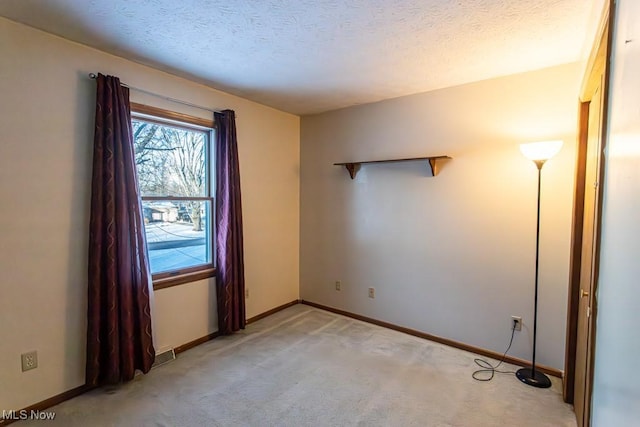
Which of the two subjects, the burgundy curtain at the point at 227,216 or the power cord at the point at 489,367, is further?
the burgundy curtain at the point at 227,216

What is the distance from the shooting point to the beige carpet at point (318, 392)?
2.09 meters

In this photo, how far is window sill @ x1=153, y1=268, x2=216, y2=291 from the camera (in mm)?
2810

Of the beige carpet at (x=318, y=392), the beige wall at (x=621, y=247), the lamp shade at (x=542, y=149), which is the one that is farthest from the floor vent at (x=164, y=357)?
the lamp shade at (x=542, y=149)

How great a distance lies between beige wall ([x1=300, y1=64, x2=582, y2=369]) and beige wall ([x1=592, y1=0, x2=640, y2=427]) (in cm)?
170

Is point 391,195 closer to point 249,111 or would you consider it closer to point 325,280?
point 325,280

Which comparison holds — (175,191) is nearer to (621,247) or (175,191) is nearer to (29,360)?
(29,360)

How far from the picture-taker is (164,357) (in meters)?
2.79

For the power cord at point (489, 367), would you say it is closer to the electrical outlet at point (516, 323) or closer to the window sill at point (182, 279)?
the electrical outlet at point (516, 323)

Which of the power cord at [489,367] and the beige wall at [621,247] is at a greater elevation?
the beige wall at [621,247]

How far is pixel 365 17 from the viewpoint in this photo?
1.91 meters

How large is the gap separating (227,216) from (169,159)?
74 cm

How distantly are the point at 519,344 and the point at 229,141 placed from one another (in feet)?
10.6

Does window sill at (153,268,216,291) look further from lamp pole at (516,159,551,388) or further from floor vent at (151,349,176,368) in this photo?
lamp pole at (516,159,551,388)

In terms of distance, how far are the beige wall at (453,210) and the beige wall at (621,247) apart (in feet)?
5.58
